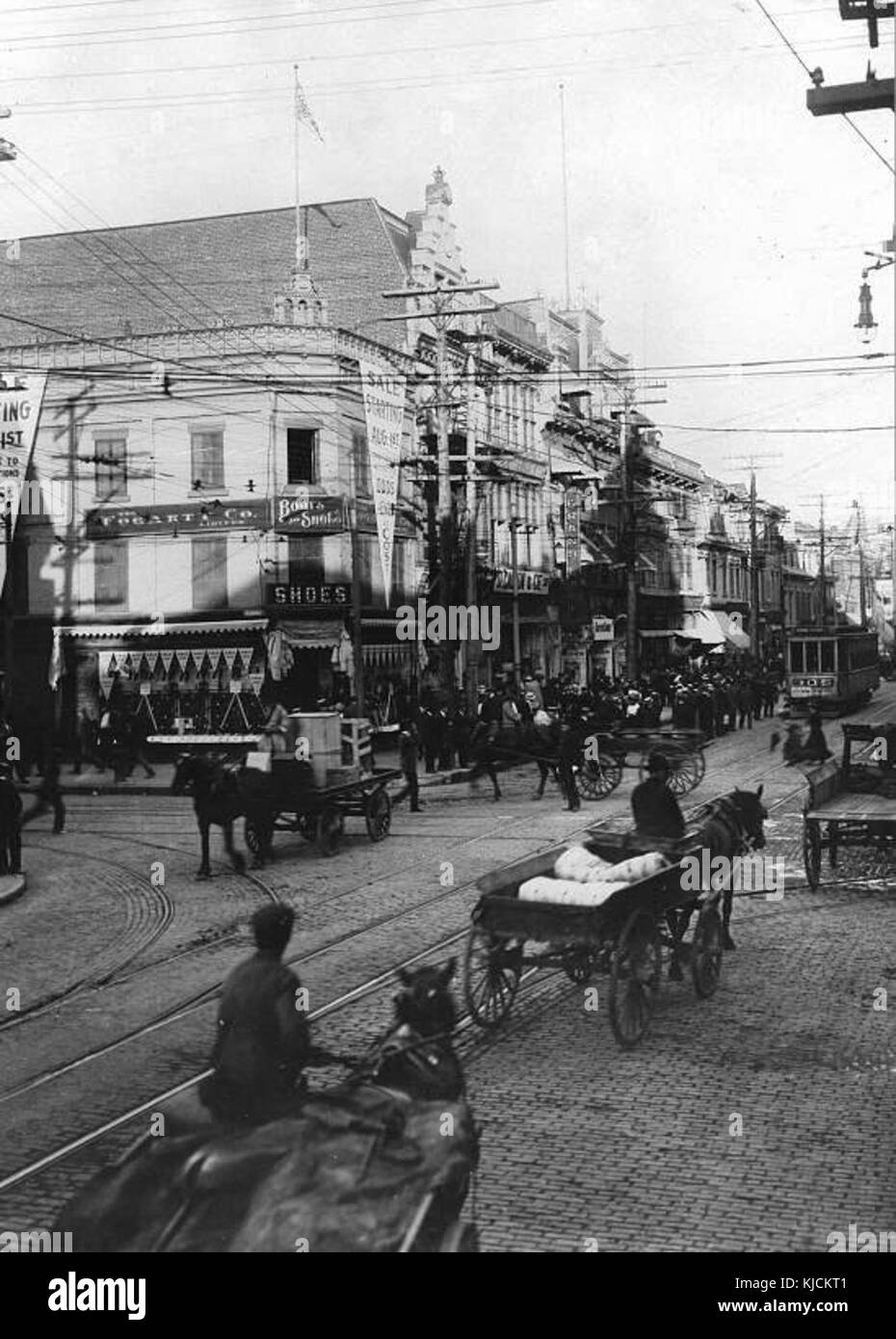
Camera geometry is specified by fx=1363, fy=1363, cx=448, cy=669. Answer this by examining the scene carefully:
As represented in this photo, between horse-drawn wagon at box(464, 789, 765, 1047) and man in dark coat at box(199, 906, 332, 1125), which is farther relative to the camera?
horse-drawn wagon at box(464, 789, 765, 1047)

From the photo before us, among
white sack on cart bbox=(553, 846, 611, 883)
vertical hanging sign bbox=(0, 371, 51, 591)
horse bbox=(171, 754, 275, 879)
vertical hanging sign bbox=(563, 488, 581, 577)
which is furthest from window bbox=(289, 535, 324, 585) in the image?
white sack on cart bbox=(553, 846, 611, 883)

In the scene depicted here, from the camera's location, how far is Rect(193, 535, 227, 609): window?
32875mm

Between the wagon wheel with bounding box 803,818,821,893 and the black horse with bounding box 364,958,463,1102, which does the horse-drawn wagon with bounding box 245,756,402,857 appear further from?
the black horse with bounding box 364,958,463,1102

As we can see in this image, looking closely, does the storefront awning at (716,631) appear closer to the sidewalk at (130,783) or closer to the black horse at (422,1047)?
the sidewalk at (130,783)

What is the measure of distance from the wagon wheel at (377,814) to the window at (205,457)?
1664 cm

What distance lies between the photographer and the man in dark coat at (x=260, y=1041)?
5.93 meters

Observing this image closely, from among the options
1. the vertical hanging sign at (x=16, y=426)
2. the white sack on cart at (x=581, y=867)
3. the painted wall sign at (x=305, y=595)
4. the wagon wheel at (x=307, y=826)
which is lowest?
the wagon wheel at (x=307, y=826)

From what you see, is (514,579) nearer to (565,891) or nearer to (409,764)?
(409,764)

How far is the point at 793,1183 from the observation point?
22.1 ft

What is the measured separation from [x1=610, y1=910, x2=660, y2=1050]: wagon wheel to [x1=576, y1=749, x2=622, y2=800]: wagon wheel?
12.6 m

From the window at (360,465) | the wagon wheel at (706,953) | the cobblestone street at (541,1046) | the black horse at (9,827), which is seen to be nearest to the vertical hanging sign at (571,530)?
the window at (360,465)

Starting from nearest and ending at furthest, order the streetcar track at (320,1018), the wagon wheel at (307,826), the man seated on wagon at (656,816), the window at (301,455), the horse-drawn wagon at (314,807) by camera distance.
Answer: the streetcar track at (320,1018) < the man seated on wagon at (656,816) < the horse-drawn wagon at (314,807) < the wagon wheel at (307,826) < the window at (301,455)

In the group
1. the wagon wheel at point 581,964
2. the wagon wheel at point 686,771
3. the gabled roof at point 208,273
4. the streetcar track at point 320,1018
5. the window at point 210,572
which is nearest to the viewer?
the streetcar track at point 320,1018

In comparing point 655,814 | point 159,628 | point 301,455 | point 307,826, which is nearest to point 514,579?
point 301,455
